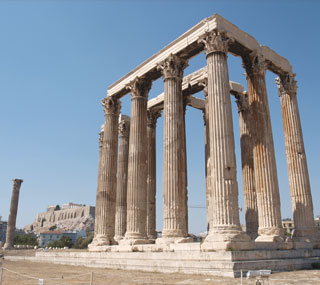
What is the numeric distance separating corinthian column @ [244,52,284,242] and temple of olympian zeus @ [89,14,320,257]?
68mm

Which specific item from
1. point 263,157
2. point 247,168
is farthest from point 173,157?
point 247,168

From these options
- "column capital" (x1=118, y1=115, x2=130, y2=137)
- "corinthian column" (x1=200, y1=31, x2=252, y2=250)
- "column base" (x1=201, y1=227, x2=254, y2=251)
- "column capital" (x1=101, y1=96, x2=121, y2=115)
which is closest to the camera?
"column base" (x1=201, y1=227, x2=254, y2=251)

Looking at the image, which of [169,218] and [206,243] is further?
[169,218]

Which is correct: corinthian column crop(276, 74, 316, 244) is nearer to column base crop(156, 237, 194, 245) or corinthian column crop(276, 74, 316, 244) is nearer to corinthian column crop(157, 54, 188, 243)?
column base crop(156, 237, 194, 245)

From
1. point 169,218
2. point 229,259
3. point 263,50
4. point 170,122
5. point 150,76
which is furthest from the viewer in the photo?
point 150,76

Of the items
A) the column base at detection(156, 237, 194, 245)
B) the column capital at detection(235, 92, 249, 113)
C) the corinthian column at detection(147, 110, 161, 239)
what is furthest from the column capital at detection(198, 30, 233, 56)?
the corinthian column at detection(147, 110, 161, 239)

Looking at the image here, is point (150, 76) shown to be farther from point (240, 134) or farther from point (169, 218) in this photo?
point (169, 218)

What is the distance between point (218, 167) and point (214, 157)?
2.40 ft

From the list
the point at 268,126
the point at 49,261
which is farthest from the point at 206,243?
the point at 49,261

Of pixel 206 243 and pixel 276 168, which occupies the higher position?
pixel 276 168

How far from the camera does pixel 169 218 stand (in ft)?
77.3

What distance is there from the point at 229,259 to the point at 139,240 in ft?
36.9

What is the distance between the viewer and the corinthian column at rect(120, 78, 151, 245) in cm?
2702

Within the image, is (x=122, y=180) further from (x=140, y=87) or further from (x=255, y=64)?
(x=255, y=64)
